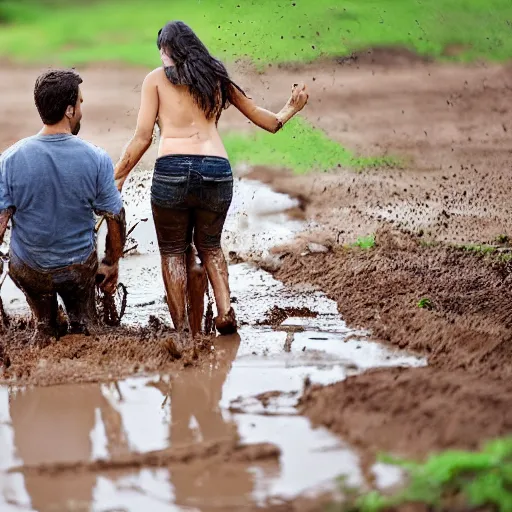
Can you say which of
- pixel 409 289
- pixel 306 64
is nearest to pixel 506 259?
pixel 409 289

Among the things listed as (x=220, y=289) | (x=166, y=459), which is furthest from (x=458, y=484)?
(x=220, y=289)

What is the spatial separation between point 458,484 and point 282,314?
3096 mm

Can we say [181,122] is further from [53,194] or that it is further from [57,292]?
[57,292]

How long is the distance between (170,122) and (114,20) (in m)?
11.1

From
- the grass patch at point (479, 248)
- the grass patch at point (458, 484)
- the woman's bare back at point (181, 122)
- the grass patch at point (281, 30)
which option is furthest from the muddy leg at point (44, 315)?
the grass patch at point (281, 30)

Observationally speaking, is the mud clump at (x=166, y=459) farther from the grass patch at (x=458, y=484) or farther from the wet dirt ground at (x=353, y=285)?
the grass patch at (x=458, y=484)

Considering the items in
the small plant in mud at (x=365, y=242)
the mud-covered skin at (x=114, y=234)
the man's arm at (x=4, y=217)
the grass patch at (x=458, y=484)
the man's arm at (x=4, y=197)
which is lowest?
the grass patch at (x=458, y=484)

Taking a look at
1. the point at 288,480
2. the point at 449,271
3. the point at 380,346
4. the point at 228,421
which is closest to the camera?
the point at 288,480

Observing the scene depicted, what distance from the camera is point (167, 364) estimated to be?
452cm

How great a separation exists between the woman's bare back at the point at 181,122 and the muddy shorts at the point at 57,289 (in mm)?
766

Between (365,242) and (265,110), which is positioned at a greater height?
(265,110)

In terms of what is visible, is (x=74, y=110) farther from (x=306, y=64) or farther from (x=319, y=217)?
(x=306, y=64)

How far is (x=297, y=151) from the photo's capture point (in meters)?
10.8

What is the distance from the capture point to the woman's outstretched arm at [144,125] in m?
5.15
